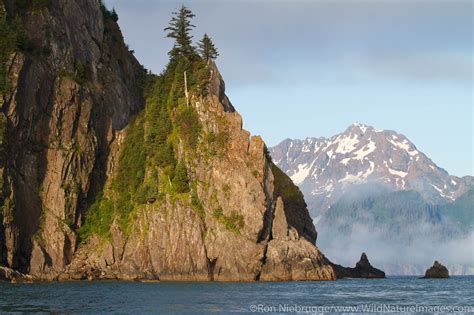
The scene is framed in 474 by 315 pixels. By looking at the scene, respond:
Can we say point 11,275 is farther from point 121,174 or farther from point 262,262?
point 262,262

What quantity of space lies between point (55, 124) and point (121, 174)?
1776 cm

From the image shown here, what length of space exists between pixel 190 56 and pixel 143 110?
53.1 feet

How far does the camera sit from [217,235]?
5910 inches

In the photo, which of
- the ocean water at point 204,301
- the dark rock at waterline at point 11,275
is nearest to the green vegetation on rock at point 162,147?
the dark rock at waterline at point 11,275

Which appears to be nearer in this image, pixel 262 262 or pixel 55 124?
pixel 262 262

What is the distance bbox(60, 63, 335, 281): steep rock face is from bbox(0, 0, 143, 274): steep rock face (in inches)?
375

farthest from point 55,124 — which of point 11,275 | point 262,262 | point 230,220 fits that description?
point 262,262

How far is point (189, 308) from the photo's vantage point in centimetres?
8750

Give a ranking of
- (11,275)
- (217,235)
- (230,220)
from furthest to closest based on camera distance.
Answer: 1. (230,220)
2. (217,235)
3. (11,275)

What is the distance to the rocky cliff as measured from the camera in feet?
494

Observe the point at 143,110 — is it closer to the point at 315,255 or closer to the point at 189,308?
the point at 315,255

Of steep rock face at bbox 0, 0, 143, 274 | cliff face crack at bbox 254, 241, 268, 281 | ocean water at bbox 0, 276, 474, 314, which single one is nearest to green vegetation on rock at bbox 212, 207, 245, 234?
cliff face crack at bbox 254, 241, 268, 281

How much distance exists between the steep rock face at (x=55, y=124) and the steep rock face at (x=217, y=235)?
375 inches

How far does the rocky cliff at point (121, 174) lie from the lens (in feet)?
494
